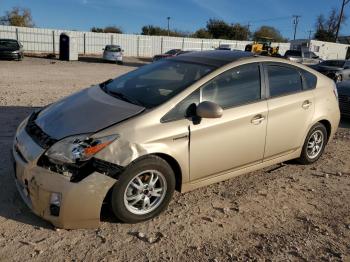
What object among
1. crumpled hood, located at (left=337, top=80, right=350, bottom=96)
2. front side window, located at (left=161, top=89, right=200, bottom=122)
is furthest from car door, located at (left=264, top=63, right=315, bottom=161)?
crumpled hood, located at (left=337, top=80, right=350, bottom=96)

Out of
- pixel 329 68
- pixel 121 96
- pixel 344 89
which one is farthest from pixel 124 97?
pixel 329 68

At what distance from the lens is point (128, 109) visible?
389 cm

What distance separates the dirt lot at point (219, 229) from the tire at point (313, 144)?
464 mm

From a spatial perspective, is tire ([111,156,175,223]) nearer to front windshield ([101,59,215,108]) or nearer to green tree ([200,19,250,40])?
front windshield ([101,59,215,108])

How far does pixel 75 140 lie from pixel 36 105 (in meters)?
5.70

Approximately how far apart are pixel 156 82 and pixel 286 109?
1.64 meters

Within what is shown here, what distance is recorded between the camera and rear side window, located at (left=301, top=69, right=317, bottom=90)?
5.31m

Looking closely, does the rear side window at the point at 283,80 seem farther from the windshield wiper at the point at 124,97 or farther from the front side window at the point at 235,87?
the windshield wiper at the point at 124,97

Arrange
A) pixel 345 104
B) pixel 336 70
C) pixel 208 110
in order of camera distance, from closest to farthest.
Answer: pixel 208 110
pixel 345 104
pixel 336 70

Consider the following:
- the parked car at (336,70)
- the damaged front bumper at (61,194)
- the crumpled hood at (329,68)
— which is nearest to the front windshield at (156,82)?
the damaged front bumper at (61,194)

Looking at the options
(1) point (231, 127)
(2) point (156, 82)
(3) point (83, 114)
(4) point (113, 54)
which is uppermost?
(2) point (156, 82)

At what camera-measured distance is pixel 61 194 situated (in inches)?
131

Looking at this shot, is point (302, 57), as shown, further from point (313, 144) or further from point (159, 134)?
point (159, 134)

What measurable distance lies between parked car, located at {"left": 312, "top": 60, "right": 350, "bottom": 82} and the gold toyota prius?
14943 mm
